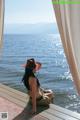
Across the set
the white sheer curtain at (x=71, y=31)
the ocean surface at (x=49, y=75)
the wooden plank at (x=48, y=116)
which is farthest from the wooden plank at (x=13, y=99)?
the white sheer curtain at (x=71, y=31)

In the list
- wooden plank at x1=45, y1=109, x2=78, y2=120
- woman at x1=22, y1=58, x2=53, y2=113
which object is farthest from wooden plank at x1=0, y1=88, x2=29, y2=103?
wooden plank at x1=45, y1=109, x2=78, y2=120

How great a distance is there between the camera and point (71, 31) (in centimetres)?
278

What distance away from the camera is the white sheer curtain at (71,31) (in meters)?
2.76

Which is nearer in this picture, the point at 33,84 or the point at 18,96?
the point at 33,84

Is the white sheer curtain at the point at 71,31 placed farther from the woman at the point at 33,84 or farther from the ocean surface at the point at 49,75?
the ocean surface at the point at 49,75

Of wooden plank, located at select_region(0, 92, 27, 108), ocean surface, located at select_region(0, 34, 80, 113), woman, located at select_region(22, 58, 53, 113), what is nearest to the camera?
woman, located at select_region(22, 58, 53, 113)

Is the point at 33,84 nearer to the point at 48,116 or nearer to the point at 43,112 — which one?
the point at 43,112

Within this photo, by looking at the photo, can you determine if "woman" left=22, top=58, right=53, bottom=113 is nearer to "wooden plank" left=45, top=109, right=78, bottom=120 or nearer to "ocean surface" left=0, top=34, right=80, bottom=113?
"wooden plank" left=45, top=109, right=78, bottom=120

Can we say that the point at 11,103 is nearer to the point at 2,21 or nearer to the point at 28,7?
the point at 2,21

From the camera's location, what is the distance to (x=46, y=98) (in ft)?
12.3

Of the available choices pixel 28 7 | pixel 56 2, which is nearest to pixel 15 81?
pixel 56 2

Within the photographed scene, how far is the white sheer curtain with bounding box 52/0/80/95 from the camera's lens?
9.04ft

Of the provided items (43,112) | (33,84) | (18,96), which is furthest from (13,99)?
(43,112)

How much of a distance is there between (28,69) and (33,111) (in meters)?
0.51
